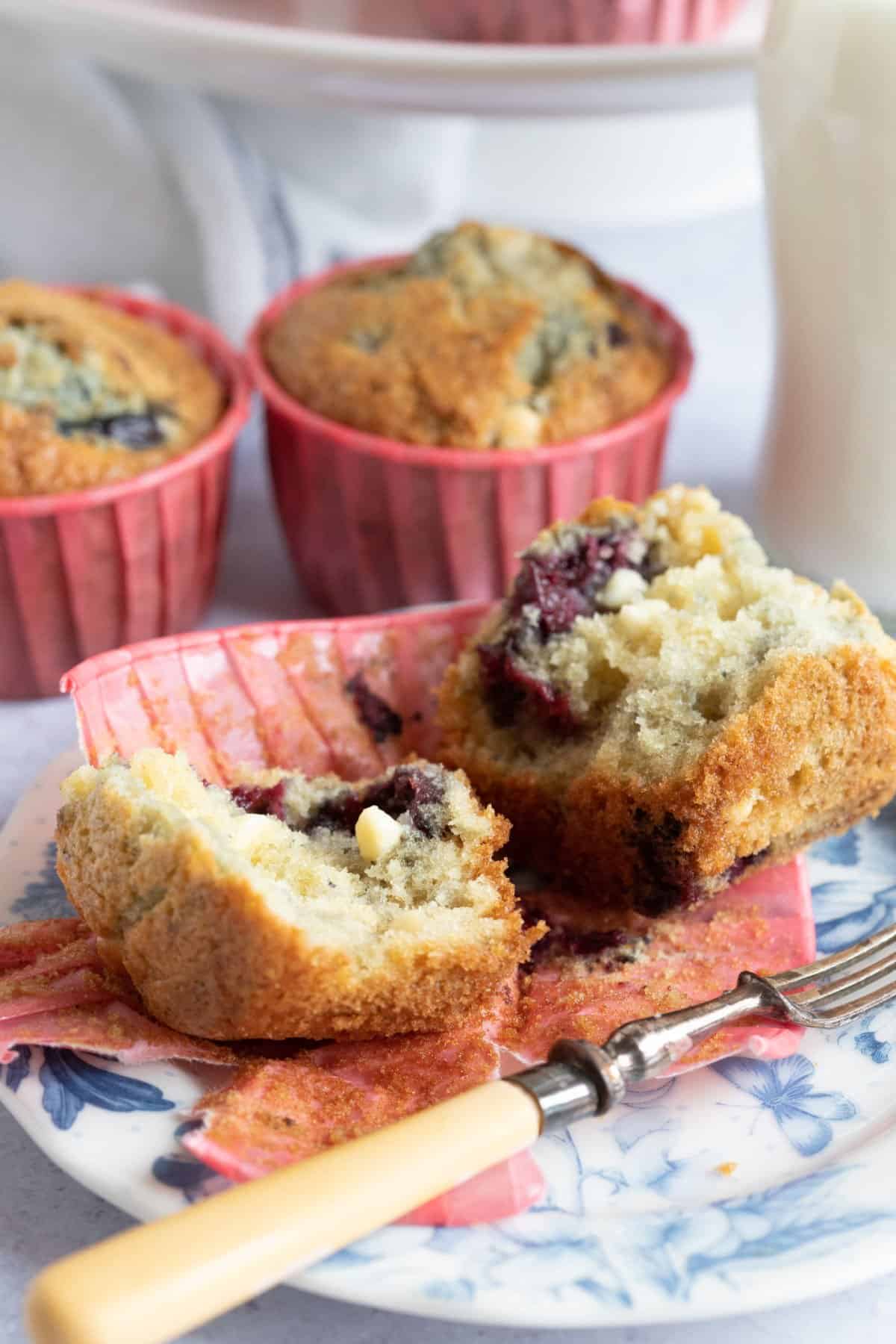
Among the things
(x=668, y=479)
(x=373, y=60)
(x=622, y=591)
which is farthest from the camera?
(x=668, y=479)

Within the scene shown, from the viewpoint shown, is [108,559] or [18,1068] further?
[108,559]

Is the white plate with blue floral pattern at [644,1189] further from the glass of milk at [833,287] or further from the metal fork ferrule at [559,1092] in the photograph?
the glass of milk at [833,287]

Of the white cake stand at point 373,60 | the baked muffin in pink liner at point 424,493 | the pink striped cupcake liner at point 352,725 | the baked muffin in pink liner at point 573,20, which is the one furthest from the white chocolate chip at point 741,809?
the baked muffin in pink liner at point 573,20

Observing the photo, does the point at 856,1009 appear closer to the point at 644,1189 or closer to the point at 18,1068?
the point at 644,1189

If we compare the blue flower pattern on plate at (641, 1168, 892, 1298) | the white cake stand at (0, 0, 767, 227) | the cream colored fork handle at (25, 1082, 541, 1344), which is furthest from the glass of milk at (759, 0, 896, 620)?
the cream colored fork handle at (25, 1082, 541, 1344)

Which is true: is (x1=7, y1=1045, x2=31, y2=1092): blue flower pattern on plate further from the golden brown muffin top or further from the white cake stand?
the white cake stand

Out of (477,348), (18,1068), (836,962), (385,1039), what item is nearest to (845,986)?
(836,962)

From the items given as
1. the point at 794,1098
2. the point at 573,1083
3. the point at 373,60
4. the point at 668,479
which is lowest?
the point at 668,479
